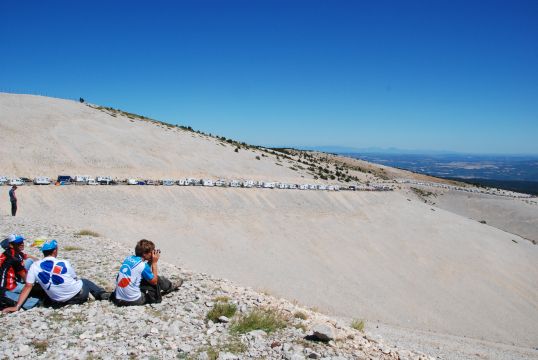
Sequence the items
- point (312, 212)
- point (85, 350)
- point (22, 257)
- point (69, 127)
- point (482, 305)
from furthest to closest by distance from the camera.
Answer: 1. point (69, 127)
2. point (312, 212)
3. point (482, 305)
4. point (22, 257)
5. point (85, 350)

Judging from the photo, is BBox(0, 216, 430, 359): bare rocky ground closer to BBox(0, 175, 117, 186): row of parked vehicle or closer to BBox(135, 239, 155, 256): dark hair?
BBox(135, 239, 155, 256): dark hair

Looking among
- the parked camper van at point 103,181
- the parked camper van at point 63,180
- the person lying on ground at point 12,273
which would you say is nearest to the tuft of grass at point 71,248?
the person lying on ground at point 12,273

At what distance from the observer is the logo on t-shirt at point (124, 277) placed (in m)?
7.87

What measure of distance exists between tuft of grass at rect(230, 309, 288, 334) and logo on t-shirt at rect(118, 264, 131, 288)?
2.40 metres

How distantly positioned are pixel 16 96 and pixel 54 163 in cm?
2772

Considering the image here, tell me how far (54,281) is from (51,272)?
26 cm

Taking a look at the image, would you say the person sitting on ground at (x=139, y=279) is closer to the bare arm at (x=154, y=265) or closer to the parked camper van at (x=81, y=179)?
the bare arm at (x=154, y=265)

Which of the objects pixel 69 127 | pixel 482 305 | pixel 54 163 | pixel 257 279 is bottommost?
pixel 482 305

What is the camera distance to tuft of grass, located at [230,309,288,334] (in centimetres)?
752

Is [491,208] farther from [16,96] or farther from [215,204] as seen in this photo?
[16,96]

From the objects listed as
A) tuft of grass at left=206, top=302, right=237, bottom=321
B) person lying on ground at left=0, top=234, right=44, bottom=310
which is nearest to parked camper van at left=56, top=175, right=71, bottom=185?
person lying on ground at left=0, top=234, right=44, bottom=310

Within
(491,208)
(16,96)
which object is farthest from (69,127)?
(491,208)

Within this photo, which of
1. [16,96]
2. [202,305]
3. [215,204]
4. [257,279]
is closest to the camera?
[202,305]

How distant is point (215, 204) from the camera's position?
2983 cm
